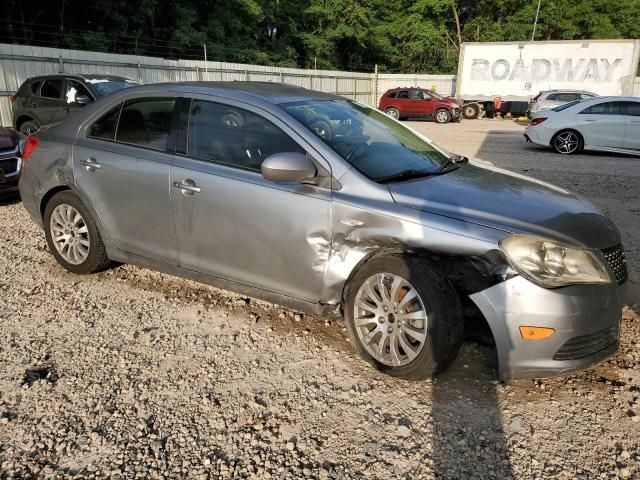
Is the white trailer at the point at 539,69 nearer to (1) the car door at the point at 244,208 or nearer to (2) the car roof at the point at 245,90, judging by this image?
(2) the car roof at the point at 245,90

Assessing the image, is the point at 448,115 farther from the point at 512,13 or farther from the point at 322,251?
the point at 512,13

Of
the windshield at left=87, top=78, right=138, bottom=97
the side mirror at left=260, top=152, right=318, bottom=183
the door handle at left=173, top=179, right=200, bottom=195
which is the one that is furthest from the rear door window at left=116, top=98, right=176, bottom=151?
the windshield at left=87, top=78, right=138, bottom=97

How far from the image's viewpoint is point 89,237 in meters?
4.24

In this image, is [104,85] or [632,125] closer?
[104,85]

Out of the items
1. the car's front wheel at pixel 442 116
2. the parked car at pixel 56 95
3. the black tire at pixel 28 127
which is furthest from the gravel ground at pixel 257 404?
the car's front wheel at pixel 442 116

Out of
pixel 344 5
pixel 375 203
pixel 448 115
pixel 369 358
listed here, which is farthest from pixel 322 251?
pixel 344 5

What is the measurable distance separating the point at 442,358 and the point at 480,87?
2623 cm

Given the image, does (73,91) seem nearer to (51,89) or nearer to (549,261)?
(51,89)

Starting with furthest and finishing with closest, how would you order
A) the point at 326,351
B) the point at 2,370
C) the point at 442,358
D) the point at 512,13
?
the point at 512,13 → the point at 326,351 → the point at 2,370 → the point at 442,358

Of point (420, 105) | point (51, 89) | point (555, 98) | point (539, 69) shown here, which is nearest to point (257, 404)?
point (51, 89)

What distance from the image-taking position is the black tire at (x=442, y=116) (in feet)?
79.8

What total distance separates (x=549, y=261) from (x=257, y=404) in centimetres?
172

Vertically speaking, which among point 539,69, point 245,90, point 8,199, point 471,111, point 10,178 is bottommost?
point 471,111

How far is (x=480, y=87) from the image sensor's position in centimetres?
2655
